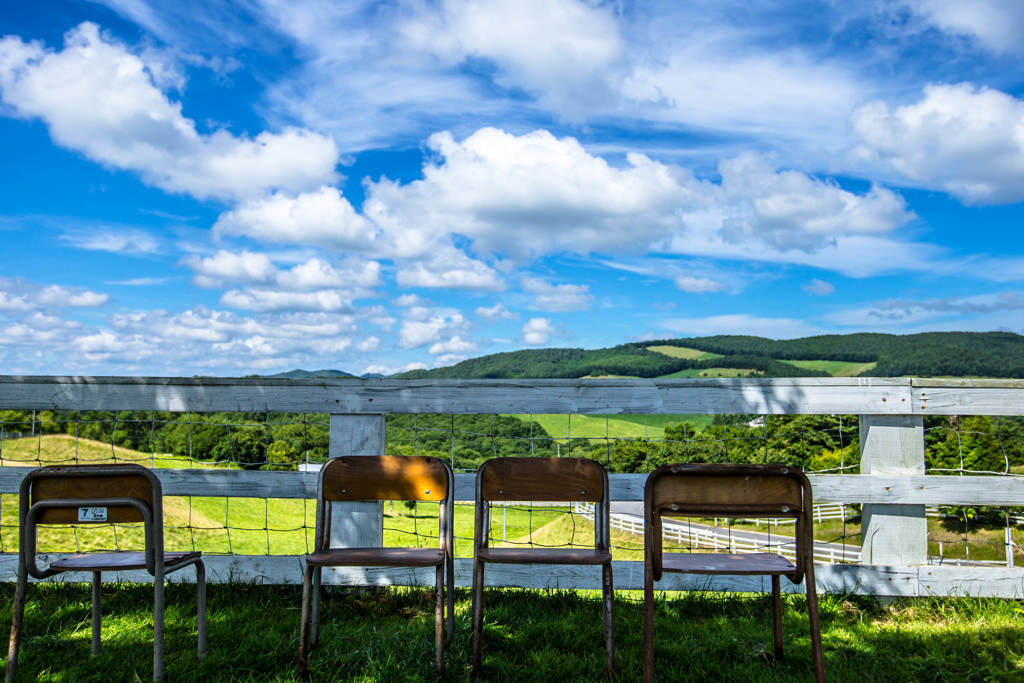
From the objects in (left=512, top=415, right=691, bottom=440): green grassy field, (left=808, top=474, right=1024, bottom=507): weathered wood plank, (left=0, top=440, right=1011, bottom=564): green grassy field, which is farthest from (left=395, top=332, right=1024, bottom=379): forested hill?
(left=808, top=474, right=1024, bottom=507): weathered wood plank

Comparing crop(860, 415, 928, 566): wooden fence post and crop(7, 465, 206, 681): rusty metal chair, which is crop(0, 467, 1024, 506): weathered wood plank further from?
crop(7, 465, 206, 681): rusty metal chair

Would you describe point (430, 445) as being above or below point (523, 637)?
above

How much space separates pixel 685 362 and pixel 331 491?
65901mm

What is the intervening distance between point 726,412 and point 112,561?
136 inches

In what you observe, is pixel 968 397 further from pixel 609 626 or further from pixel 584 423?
pixel 609 626

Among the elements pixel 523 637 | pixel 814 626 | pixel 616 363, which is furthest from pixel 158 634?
pixel 616 363

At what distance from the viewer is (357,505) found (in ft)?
13.8

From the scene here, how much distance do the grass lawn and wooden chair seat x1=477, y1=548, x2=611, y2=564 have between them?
486 millimetres

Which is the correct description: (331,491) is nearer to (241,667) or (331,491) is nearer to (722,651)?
(241,667)

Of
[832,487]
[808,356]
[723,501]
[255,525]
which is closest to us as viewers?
[723,501]

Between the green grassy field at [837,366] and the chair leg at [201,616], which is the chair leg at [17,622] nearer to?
the chair leg at [201,616]

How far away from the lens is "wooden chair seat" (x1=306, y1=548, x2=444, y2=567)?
3.18 meters

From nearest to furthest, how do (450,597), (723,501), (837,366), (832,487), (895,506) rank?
(723,501) → (450,597) → (832,487) → (895,506) → (837,366)

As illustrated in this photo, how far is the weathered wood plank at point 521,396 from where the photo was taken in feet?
13.9
